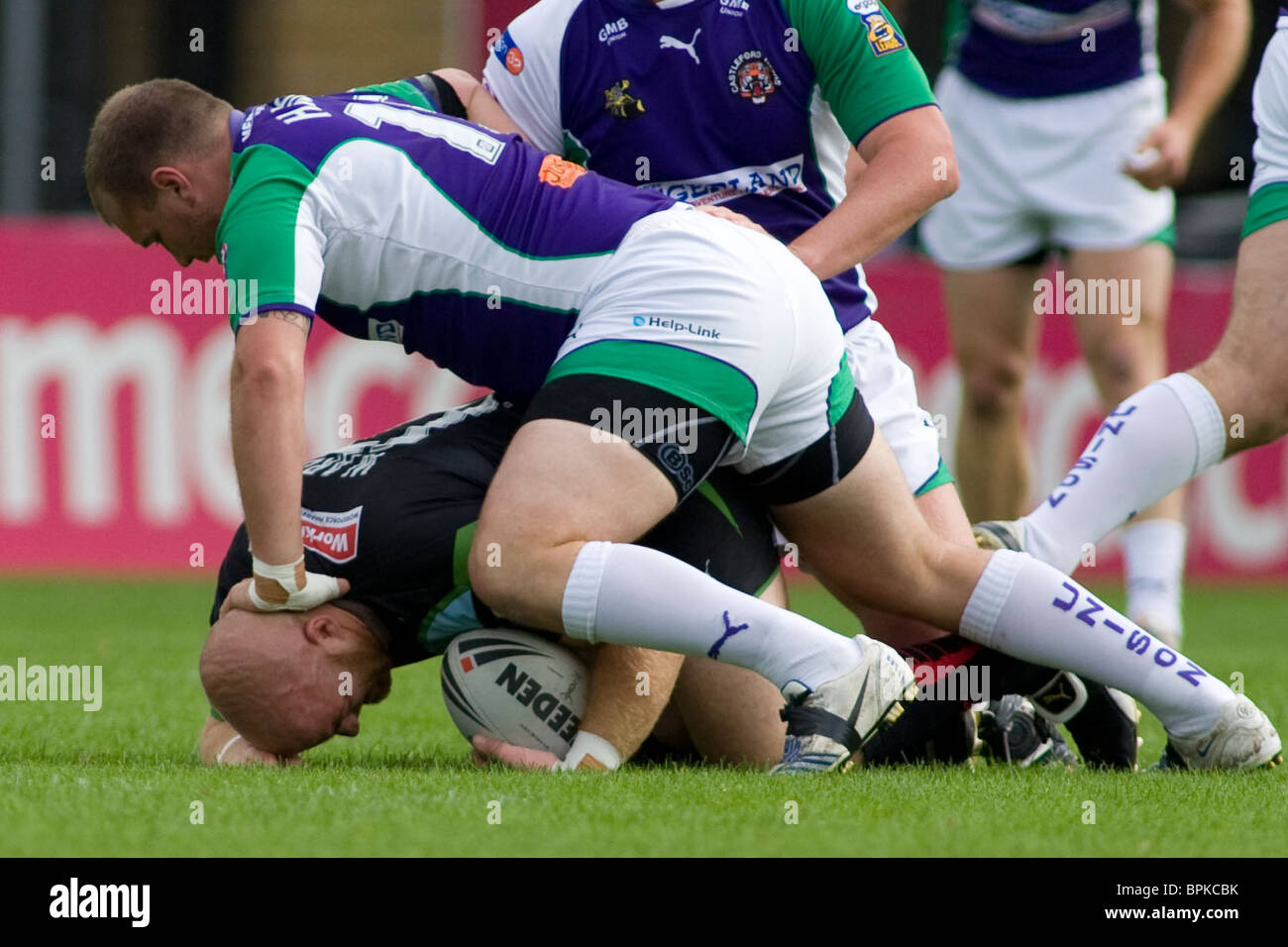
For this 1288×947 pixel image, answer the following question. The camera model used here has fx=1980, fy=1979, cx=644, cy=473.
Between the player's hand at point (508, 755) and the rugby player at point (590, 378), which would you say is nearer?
the rugby player at point (590, 378)

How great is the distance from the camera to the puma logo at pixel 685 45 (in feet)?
Result: 14.5

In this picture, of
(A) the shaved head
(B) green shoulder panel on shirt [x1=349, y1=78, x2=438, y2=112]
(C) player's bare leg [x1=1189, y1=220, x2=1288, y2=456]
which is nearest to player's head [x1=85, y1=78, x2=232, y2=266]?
(A) the shaved head

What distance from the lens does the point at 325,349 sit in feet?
29.1

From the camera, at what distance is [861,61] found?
4301 millimetres

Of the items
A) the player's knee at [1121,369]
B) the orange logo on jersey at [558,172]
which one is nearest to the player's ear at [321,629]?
the orange logo on jersey at [558,172]

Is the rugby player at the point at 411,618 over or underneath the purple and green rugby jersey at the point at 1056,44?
underneath

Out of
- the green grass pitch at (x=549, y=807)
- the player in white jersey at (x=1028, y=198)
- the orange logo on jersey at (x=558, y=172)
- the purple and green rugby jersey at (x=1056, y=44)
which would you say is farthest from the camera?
the purple and green rugby jersey at (x=1056, y=44)

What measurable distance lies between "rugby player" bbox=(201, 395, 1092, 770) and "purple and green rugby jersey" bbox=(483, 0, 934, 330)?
79 cm

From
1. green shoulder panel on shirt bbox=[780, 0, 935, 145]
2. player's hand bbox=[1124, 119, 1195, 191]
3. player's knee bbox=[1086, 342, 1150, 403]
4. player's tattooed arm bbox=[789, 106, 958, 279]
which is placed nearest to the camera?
player's tattooed arm bbox=[789, 106, 958, 279]

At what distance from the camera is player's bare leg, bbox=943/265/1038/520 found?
242 inches

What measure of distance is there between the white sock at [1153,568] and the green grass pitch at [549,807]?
1.79ft

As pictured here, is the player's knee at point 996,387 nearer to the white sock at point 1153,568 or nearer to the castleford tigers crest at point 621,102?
the white sock at point 1153,568

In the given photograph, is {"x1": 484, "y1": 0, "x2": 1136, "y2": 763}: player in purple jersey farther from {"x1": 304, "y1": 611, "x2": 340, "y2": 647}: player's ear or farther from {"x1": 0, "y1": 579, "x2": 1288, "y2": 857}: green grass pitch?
{"x1": 304, "y1": 611, "x2": 340, "y2": 647}: player's ear
